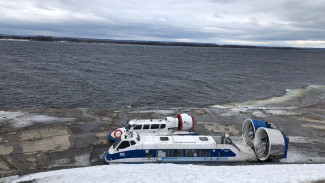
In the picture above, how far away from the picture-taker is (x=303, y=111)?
3114cm

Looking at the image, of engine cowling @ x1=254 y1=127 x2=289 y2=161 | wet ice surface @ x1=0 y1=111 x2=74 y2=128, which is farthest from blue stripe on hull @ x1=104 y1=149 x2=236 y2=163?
wet ice surface @ x1=0 y1=111 x2=74 y2=128

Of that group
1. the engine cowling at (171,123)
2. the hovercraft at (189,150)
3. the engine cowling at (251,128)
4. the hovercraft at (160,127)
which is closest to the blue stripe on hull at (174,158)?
the hovercraft at (189,150)

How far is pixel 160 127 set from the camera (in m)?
19.3

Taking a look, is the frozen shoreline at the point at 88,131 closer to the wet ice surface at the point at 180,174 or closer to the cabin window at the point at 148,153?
the wet ice surface at the point at 180,174

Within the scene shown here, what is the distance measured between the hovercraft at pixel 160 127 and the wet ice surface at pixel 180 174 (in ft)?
19.5

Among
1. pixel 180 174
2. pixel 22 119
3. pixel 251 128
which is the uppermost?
pixel 251 128

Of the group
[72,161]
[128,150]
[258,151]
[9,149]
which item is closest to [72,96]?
[9,149]

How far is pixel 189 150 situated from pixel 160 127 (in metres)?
4.81

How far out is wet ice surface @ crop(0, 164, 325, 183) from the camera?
10.8 metres

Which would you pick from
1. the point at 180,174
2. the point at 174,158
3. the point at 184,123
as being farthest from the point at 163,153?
the point at 184,123

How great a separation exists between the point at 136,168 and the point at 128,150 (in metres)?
2.24

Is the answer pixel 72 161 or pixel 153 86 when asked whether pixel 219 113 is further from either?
pixel 153 86

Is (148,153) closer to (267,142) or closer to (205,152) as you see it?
(205,152)

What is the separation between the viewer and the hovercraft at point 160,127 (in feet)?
62.4
